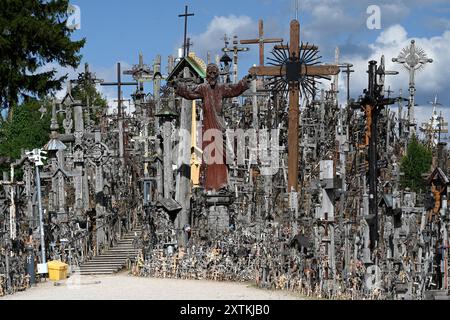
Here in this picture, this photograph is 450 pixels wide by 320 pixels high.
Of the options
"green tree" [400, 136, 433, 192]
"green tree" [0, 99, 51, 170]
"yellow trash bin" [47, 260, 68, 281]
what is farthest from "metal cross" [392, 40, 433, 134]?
"yellow trash bin" [47, 260, 68, 281]

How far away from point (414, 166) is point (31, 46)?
55.4ft

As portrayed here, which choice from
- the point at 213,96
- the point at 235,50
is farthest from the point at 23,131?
the point at 213,96

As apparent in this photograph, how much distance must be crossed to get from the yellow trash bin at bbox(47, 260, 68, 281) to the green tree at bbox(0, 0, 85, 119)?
11.1 m

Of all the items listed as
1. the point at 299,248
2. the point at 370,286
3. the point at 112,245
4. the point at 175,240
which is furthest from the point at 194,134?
the point at 370,286

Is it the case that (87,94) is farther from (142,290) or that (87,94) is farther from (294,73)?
(142,290)

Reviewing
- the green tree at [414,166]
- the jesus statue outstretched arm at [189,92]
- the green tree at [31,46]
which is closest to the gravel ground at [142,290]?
the jesus statue outstretched arm at [189,92]

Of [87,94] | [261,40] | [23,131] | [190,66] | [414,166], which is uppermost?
[261,40]

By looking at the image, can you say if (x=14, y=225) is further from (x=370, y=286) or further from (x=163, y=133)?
(x=370, y=286)

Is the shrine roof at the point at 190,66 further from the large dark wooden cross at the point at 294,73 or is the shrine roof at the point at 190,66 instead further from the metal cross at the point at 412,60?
the metal cross at the point at 412,60

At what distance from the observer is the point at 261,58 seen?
35469mm

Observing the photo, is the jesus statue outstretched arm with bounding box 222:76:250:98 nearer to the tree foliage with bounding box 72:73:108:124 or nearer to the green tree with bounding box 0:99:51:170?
the tree foliage with bounding box 72:73:108:124

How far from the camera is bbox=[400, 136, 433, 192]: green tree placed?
109 ft

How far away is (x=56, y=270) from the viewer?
666 inches

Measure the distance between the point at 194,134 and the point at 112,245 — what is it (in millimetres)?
5617
